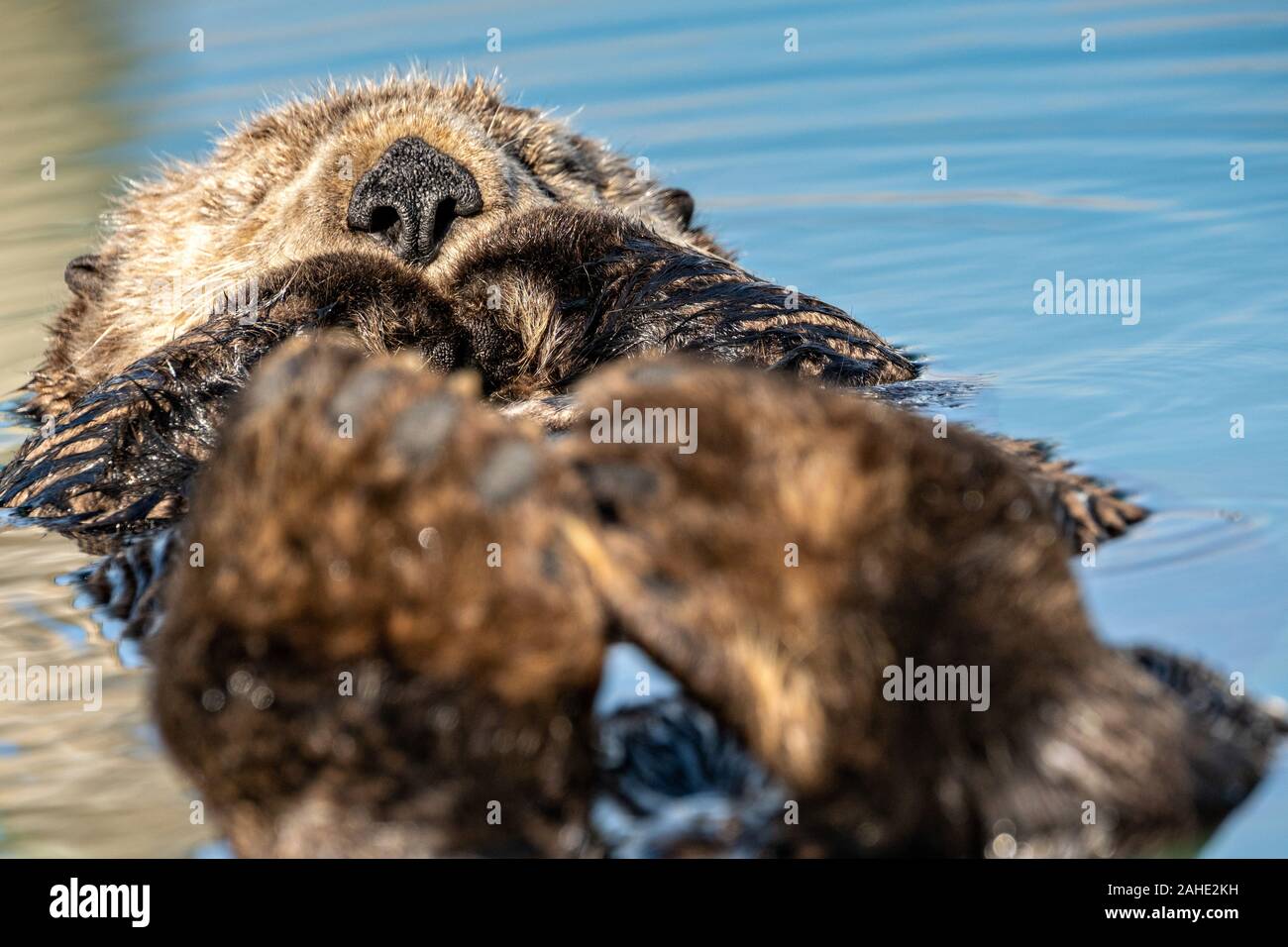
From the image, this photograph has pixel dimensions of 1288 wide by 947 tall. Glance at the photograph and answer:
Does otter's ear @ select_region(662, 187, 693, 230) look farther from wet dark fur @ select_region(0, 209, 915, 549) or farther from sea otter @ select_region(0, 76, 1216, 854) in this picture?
sea otter @ select_region(0, 76, 1216, 854)

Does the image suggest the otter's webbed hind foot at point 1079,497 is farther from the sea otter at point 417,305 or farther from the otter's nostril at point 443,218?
the otter's nostril at point 443,218

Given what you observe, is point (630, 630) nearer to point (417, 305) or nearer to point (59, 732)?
point (59, 732)

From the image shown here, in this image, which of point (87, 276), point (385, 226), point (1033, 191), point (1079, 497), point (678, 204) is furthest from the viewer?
point (1033, 191)

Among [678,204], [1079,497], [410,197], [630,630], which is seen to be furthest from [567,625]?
[678,204]

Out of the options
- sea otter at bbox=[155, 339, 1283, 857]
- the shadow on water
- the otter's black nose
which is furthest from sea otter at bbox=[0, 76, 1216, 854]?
the otter's black nose

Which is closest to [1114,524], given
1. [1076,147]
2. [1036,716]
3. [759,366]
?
[759,366]
